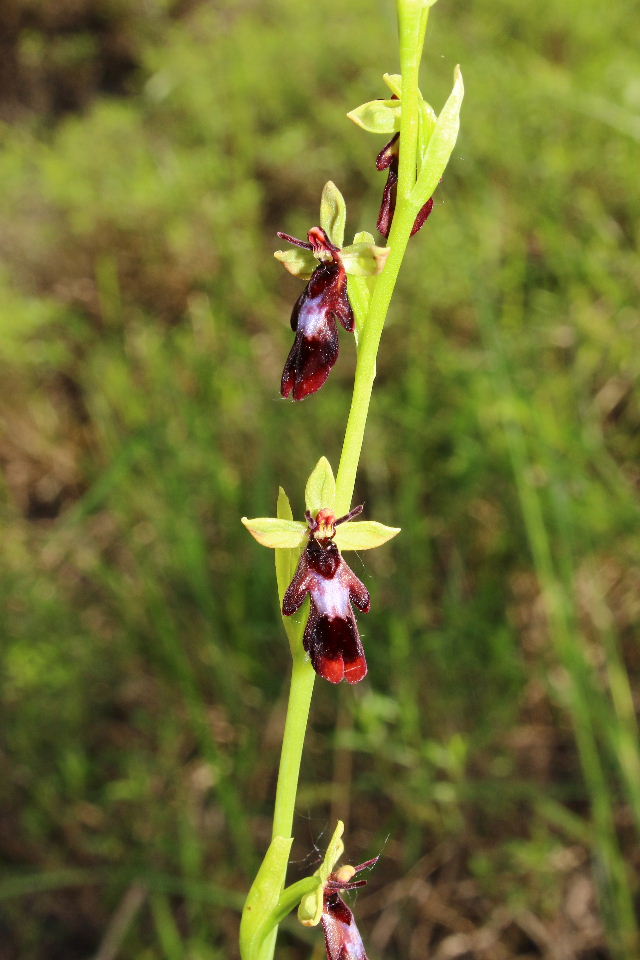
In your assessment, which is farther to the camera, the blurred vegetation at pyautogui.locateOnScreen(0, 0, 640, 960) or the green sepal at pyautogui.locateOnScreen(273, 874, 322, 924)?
→ the blurred vegetation at pyautogui.locateOnScreen(0, 0, 640, 960)

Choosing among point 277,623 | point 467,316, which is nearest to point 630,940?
point 277,623

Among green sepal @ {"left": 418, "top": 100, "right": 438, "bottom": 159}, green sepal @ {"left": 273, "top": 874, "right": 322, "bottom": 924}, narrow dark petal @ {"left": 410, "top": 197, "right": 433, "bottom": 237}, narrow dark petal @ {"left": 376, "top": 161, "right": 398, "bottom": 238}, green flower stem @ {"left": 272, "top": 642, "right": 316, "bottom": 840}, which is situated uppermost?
green sepal @ {"left": 418, "top": 100, "right": 438, "bottom": 159}

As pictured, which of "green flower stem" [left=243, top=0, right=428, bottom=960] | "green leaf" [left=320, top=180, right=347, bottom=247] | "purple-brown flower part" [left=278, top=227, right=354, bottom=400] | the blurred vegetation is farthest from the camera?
the blurred vegetation

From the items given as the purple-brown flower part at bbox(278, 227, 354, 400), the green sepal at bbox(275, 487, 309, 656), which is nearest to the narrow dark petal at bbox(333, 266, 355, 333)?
the purple-brown flower part at bbox(278, 227, 354, 400)

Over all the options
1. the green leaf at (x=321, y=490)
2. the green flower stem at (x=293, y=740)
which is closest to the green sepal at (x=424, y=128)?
the green leaf at (x=321, y=490)

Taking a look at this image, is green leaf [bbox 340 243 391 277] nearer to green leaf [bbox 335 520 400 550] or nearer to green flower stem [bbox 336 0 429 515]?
green flower stem [bbox 336 0 429 515]

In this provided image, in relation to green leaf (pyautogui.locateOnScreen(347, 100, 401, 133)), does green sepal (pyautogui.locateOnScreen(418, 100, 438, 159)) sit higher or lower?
lower

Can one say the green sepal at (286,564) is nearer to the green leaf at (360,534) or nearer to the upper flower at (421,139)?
the green leaf at (360,534)
